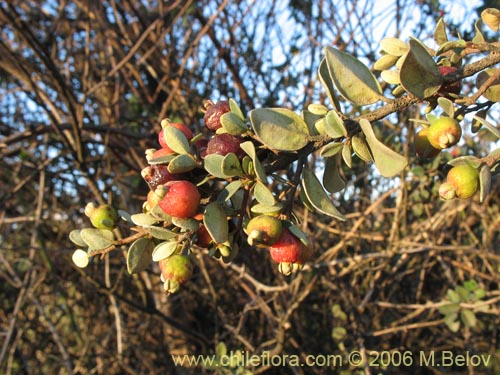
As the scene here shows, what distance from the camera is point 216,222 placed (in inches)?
19.7

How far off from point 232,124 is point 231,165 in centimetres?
5

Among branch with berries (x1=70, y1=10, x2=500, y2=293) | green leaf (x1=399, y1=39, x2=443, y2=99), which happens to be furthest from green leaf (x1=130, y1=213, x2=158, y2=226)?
green leaf (x1=399, y1=39, x2=443, y2=99)

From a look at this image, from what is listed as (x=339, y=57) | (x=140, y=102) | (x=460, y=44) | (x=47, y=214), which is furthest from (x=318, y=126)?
(x=47, y=214)

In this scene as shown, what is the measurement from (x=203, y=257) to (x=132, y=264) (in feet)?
5.08

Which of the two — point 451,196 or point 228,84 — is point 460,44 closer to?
point 451,196

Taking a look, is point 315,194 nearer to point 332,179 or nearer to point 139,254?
point 332,179

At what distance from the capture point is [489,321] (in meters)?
2.15

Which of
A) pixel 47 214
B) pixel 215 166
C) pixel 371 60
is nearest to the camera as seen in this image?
pixel 215 166

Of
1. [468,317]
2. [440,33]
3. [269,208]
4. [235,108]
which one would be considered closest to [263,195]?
[269,208]

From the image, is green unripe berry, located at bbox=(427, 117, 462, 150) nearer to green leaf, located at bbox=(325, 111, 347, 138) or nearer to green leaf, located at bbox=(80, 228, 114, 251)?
green leaf, located at bbox=(325, 111, 347, 138)

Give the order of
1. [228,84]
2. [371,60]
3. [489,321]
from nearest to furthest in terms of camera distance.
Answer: [371,60] < [489,321] < [228,84]

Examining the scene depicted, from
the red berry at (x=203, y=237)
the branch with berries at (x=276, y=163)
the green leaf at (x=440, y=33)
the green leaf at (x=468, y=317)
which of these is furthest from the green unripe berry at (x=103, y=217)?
the green leaf at (x=468, y=317)

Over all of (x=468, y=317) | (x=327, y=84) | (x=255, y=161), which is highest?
(x=327, y=84)

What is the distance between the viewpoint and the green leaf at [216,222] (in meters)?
0.49
